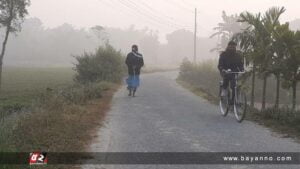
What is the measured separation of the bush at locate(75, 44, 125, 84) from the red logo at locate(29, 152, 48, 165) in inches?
838

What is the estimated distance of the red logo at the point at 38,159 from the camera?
22.2 ft

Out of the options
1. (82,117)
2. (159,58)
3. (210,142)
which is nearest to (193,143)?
(210,142)

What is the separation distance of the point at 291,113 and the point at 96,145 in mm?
5355

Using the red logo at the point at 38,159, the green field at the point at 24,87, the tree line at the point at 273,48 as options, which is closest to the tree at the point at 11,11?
the green field at the point at 24,87

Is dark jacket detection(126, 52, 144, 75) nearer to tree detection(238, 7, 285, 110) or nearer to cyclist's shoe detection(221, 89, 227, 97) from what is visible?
tree detection(238, 7, 285, 110)

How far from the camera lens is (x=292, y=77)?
555 inches

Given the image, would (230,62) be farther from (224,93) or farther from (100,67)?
(100,67)

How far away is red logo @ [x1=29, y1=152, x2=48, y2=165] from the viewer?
22.2 feet

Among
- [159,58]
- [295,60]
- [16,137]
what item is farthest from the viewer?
[159,58]

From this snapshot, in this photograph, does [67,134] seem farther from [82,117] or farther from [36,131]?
[82,117]

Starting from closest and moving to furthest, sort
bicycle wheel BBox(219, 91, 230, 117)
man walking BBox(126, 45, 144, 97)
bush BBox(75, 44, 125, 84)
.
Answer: bicycle wheel BBox(219, 91, 230, 117)
man walking BBox(126, 45, 144, 97)
bush BBox(75, 44, 125, 84)

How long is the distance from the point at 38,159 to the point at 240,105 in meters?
6.19

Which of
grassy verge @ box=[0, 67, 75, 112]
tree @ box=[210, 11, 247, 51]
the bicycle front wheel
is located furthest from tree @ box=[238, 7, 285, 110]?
tree @ box=[210, 11, 247, 51]

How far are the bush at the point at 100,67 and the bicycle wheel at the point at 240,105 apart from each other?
1689 cm
